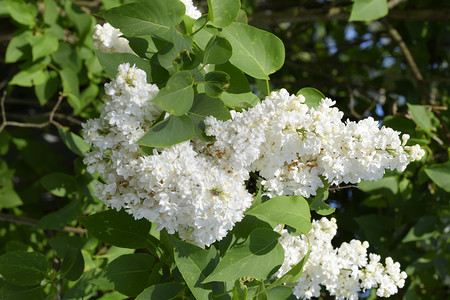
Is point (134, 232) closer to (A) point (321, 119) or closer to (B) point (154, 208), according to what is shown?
(B) point (154, 208)

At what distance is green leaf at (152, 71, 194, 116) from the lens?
2.73 feet

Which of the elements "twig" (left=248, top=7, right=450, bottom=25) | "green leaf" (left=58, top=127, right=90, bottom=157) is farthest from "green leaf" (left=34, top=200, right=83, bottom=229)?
"twig" (left=248, top=7, right=450, bottom=25)

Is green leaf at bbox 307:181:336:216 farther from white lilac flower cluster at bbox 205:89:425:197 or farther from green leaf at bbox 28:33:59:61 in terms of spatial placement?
green leaf at bbox 28:33:59:61

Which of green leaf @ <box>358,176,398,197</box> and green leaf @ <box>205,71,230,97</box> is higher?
green leaf @ <box>205,71,230,97</box>

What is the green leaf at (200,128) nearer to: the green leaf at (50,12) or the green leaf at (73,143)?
the green leaf at (73,143)

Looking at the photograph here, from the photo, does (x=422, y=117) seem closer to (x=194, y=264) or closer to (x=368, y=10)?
(x=368, y=10)

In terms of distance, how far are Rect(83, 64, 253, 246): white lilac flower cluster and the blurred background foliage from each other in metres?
0.25

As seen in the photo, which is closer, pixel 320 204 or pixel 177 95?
pixel 177 95

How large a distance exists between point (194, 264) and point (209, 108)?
0.29 m

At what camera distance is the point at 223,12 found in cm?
95

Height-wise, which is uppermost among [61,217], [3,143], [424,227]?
[61,217]

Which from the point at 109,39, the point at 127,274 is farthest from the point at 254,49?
the point at 127,274

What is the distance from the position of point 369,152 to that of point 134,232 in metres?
0.51

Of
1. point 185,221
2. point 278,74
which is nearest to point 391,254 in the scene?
point 278,74
